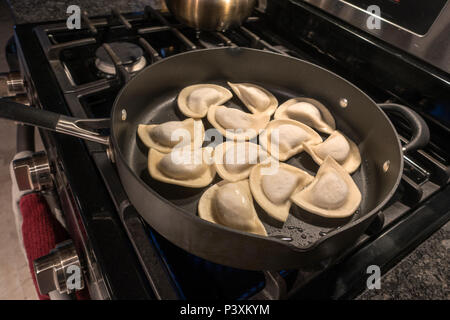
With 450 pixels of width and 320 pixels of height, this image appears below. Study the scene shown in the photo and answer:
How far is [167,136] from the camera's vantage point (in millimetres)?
647

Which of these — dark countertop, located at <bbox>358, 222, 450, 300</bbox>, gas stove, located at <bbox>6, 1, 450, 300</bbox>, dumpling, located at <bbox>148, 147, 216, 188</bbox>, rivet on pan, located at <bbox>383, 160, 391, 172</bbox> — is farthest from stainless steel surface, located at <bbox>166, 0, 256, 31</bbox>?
dark countertop, located at <bbox>358, 222, 450, 300</bbox>

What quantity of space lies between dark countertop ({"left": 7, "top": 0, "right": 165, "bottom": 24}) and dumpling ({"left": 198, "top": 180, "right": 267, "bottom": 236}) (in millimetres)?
A: 814

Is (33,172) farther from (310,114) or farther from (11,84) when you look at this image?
(310,114)

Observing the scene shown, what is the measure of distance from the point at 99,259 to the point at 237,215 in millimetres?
221

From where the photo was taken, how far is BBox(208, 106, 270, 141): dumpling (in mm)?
714

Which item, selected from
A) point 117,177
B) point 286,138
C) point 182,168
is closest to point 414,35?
point 286,138

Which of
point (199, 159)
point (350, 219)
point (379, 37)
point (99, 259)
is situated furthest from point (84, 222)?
point (379, 37)

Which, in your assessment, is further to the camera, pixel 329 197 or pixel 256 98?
pixel 256 98

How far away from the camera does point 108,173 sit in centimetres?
55

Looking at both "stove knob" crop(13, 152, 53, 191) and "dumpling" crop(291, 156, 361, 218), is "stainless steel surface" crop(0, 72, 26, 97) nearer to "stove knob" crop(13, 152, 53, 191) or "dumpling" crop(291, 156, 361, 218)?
"stove knob" crop(13, 152, 53, 191)

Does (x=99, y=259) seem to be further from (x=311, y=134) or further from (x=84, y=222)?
(x=311, y=134)

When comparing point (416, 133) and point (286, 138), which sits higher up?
point (416, 133)

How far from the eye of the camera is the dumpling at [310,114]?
0.75 meters

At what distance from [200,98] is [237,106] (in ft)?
0.37
